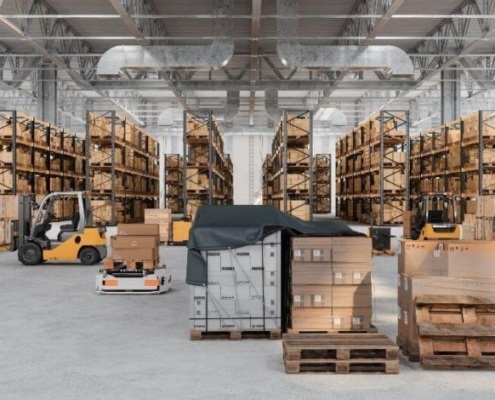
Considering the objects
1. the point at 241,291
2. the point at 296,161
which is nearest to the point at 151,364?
the point at 241,291

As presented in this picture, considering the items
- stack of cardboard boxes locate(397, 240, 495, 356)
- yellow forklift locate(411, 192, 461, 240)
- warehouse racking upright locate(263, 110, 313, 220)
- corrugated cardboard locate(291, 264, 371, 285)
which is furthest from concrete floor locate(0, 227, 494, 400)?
warehouse racking upright locate(263, 110, 313, 220)

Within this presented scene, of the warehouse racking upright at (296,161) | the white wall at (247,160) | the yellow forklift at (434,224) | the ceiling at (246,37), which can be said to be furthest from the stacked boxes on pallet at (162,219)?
the white wall at (247,160)

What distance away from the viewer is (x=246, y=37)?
21.4 m

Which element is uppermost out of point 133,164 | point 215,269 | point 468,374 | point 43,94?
point 43,94

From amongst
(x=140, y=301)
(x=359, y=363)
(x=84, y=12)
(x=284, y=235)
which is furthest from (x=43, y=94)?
(x=359, y=363)

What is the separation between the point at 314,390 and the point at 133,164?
67.8 ft

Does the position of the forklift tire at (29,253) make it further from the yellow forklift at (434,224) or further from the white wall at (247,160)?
the white wall at (247,160)

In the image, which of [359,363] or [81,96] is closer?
[359,363]

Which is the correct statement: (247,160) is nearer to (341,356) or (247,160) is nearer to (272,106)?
(272,106)

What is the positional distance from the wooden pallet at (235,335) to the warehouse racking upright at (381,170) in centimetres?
1311

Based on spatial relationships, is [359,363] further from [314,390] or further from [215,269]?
[215,269]

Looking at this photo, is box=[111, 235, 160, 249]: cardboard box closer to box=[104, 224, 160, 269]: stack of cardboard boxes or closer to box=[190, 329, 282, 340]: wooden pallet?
box=[104, 224, 160, 269]: stack of cardboard boxes

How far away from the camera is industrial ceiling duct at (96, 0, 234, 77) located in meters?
16.9

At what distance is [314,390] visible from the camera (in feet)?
15.8
